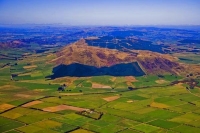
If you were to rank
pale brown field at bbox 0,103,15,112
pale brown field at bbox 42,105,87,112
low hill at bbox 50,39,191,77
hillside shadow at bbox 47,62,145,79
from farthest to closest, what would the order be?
low hill at bbox 50,39,191,77
hillside shadow at bbox 47,62,145,79
pale brown field at bbox 42,105,87,112
pale brown field at bbox 0,103,15,112

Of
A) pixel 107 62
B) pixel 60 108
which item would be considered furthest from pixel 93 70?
pixel 60 108

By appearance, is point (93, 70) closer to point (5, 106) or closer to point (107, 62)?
point (107, 62)

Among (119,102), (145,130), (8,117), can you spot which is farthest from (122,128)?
(8,117)

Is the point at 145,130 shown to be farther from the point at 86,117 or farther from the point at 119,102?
the point at 119,102

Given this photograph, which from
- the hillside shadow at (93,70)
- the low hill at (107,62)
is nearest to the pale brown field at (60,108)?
the hillside shadow at (93,70)

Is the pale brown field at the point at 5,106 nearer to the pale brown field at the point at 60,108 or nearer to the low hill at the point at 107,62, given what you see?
the pale brown field at the point at 60,108

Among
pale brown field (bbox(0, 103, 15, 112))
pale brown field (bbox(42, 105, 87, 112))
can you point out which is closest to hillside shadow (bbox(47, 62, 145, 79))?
pale brown field (bbox(0, 103, 15, 112))

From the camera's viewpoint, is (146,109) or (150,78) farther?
(150,78)

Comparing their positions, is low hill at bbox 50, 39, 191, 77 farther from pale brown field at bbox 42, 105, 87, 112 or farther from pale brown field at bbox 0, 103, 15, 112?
pale brown field at bbox 0, 103, 15, 112
